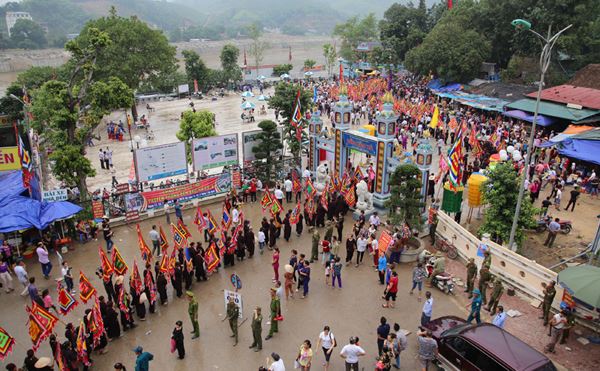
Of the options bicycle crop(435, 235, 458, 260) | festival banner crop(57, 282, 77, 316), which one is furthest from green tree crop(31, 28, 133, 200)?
bicycle crop(435, 235, 458, 260)

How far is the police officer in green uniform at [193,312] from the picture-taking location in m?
11.0

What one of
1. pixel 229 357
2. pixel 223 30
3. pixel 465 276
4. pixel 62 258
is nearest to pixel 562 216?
pixel 465 276

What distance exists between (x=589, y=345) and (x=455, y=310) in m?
3.14

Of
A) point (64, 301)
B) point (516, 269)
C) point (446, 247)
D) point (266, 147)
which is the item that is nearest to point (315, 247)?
point (446, 247)

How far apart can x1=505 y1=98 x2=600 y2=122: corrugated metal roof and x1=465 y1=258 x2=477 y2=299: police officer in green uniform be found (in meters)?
19.5

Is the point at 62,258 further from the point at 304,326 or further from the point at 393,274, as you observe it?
the point at 393,274

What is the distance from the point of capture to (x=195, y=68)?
50.3 m

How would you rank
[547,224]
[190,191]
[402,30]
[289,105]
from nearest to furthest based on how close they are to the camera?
[547,224] → [190,191] → [289,105] → [402,30]

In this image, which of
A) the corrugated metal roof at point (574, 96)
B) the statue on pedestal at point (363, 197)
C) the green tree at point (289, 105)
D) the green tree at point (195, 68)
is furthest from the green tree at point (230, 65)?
the statue on pedestal at point (363, 197)

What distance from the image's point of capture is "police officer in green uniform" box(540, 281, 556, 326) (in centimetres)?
1145

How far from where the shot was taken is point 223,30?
18962cm

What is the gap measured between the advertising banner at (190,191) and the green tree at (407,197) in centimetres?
856

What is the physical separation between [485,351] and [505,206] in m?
6.92

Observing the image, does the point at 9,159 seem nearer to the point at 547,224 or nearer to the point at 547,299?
the point at 547,299
